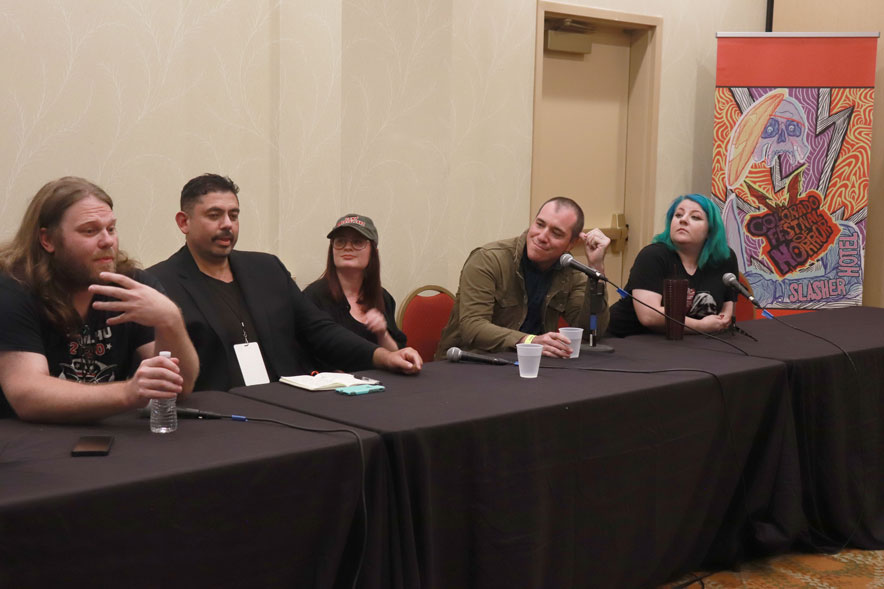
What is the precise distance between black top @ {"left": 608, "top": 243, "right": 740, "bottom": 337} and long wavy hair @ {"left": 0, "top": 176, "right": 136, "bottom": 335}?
208 cm

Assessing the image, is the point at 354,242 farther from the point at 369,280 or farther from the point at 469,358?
the point at 469,358

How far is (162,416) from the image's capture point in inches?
69.8

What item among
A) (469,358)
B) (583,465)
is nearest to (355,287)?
(469,358)

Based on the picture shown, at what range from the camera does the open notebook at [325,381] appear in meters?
2.21

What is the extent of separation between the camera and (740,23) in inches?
215

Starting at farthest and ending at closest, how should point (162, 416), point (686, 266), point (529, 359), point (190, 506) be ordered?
point (686, 266) → point (529, 359) → point (162, 416) → point (190, 506)

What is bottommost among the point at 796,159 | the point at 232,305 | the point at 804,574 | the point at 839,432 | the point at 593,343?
the point at 804,574

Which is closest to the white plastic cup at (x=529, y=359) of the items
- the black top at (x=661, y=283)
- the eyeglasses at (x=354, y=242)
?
the eyeglasses at (x=354, y=242)

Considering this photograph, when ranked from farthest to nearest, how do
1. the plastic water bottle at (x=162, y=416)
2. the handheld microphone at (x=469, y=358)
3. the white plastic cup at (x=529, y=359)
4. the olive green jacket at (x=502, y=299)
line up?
the olive green jacket at (x=502, y=299)
the handheld microphone at (x=469, y=358)
the white plastic cup at (x=529, y=359)
the plastic water bottle at (x=162, y=416)

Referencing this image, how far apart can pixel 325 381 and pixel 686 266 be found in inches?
71.4

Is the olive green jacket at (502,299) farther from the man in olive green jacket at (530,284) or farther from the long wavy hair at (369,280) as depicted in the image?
the long wavy hair at (369,280)

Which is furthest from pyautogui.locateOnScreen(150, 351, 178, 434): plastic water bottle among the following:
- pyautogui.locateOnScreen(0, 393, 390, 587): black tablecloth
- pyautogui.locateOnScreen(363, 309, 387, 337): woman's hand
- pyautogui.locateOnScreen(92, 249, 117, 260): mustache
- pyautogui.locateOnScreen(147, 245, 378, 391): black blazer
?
pyautogui.locateOnScreen(363, 309, 387, 337): woman's hand

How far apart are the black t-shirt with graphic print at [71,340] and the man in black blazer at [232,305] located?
20.2 inches

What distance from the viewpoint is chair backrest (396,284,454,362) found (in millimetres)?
3684
